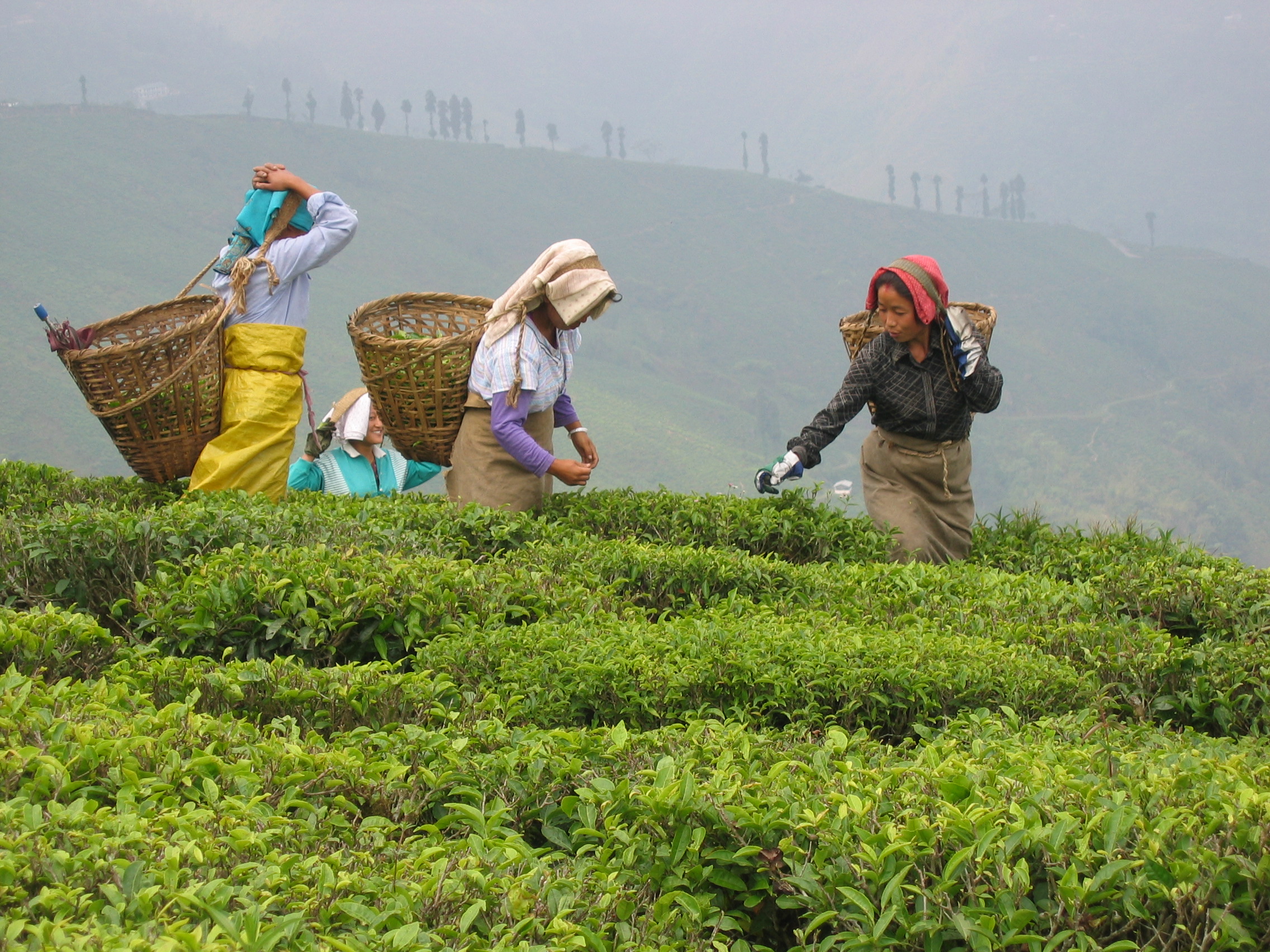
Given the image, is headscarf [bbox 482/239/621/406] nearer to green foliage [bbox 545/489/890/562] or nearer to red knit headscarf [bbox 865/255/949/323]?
green foliage [bbox 545/489/890/562]

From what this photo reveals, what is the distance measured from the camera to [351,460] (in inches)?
284

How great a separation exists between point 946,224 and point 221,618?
141137mm

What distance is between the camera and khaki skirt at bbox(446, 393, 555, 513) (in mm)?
5648

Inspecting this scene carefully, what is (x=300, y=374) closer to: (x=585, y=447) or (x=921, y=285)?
(x=585, y=447)

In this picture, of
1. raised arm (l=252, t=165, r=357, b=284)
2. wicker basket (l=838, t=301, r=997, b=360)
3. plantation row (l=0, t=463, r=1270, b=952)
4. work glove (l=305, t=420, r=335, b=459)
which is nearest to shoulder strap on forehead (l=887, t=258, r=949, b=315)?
wicker basket (l=838, t=301, r=997, b=360)

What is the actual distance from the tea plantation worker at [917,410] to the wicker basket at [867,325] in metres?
0.19

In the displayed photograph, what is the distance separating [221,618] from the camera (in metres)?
3.72

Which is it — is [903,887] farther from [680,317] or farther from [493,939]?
[680,317]

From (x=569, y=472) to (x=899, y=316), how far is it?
5.81 ft

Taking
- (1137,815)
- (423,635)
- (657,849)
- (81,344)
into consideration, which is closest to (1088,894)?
(1137,815)

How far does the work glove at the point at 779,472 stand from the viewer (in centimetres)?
559

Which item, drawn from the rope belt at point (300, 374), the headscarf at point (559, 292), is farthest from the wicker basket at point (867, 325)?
the rope belt at point (300, 374)

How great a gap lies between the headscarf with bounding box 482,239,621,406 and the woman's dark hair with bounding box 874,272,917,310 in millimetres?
1276

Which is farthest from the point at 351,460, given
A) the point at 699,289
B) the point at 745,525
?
the point at 699,289
